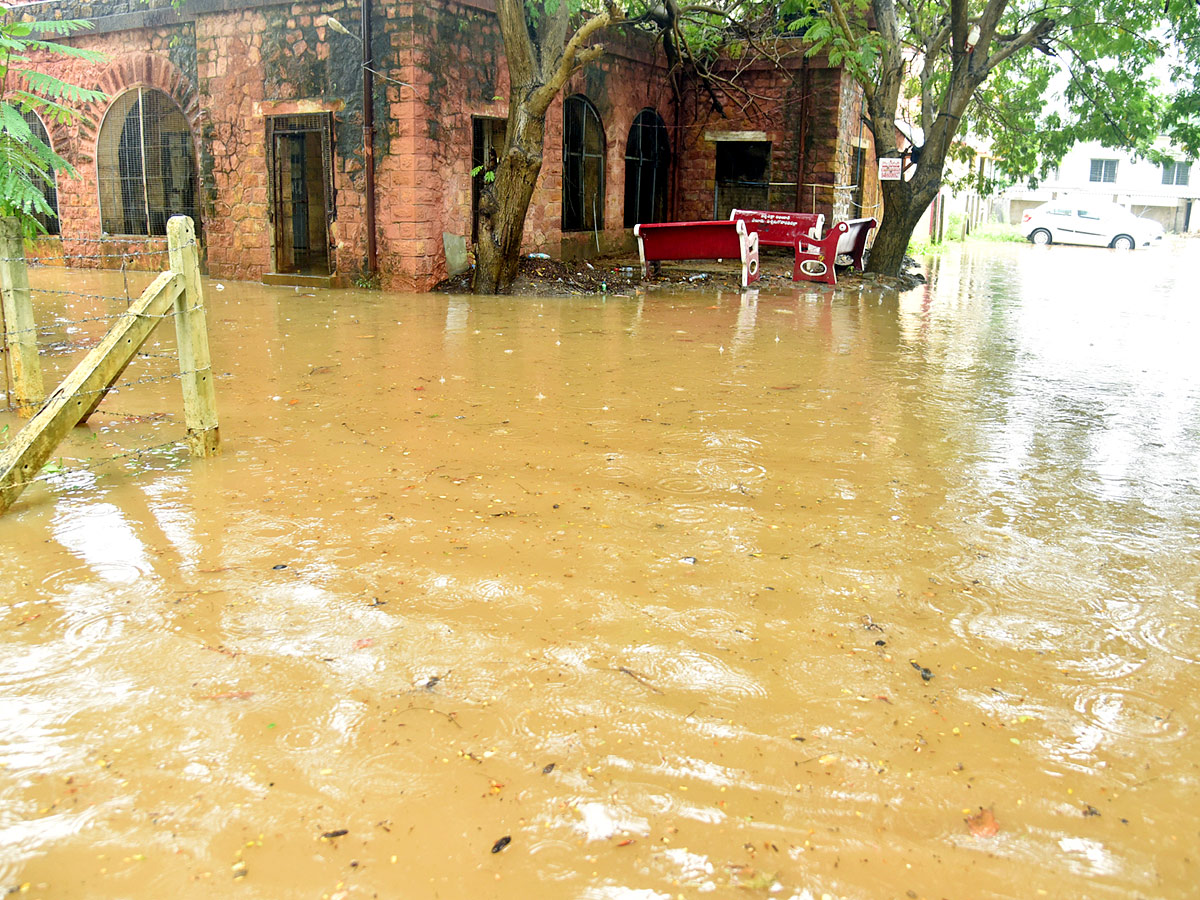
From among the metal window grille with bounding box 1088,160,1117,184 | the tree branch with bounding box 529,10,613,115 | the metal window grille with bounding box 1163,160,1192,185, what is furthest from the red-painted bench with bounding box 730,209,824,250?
the metal window grille with bounding box 1088,160,1117,184

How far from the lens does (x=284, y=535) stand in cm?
393

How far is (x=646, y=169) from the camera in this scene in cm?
1752

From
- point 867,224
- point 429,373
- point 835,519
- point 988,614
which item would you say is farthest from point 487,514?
point 867,224

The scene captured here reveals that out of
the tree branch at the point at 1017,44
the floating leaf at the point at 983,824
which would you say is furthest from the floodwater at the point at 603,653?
the tree branch at the point at 1017,44

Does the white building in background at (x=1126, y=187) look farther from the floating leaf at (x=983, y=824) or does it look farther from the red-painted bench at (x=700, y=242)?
the floating leaf at (x=983, y=824)

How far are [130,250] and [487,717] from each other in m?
14.8

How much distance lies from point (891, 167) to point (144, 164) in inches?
431

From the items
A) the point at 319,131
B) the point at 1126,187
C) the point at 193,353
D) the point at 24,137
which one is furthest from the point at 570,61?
the point at 1126,187

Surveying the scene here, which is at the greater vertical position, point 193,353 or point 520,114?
point 520,114

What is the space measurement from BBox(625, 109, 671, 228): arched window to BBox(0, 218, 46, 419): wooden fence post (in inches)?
489

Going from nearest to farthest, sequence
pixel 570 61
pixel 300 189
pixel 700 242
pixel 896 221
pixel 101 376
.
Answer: pixel 101 376 < pixel 570 61 < pixel 700 242 < pixel 300 189 < pixel 896 221

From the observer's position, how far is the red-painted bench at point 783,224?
1384 centimetres

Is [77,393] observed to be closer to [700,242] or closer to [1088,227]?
[700,242]

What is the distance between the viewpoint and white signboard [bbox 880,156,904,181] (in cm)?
1413
